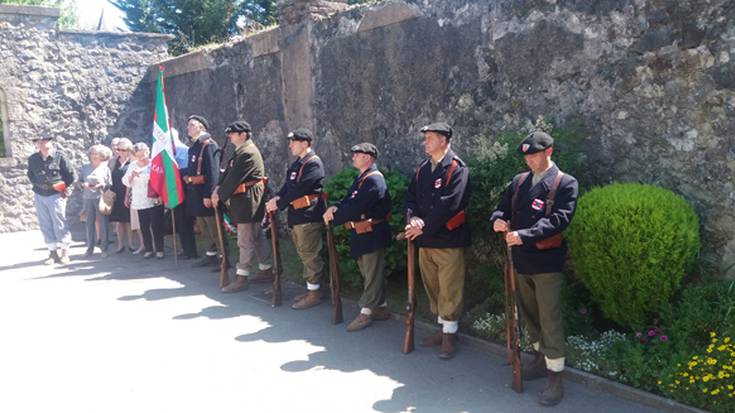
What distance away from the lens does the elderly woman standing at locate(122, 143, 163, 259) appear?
9719 mm

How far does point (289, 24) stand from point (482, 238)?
520 centimetres

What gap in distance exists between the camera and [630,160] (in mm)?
5562

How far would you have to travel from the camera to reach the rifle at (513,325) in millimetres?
4543

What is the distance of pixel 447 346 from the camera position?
5273mm

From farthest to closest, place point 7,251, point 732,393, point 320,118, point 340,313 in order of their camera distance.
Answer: point 7,251
point 320,118
point 340,313
point 732,393

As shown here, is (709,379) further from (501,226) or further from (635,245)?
(501,226)

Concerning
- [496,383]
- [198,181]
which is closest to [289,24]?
[198,181]

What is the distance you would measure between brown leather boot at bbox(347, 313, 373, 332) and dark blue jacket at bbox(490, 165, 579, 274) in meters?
1.93

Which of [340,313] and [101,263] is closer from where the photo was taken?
[340,313]

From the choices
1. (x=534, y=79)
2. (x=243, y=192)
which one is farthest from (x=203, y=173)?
(x=534, y=79)

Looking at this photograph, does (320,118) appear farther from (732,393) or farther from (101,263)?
(732,393)

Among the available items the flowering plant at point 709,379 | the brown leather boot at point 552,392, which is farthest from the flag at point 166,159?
the flowering plant at point 709,379

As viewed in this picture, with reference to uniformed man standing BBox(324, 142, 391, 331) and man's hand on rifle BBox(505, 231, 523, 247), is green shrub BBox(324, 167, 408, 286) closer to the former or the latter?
uniformed man standing BBox(324, 142, 391, 331)

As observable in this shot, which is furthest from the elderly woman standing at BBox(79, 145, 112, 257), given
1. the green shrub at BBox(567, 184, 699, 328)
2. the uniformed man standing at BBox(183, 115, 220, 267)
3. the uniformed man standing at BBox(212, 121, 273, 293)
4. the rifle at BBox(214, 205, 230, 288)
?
the green shrub at BBox(567, 184, 699, 328)
